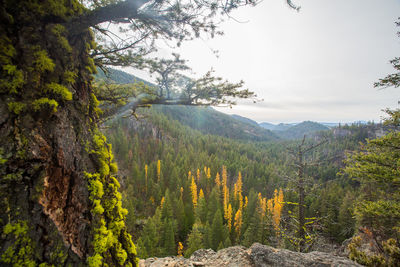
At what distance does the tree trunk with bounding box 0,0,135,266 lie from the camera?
5.38 ft

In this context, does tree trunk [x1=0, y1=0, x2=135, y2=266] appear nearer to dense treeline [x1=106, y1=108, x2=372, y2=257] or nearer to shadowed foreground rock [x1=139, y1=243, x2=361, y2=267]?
shadowed foreground rock [x1=139, y1=243, x2=361, y2=267]

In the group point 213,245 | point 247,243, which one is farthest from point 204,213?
point 247,243

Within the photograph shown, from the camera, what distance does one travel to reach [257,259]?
13.0 ft

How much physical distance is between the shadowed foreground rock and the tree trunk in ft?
8.19

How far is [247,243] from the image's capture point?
20.3 metres

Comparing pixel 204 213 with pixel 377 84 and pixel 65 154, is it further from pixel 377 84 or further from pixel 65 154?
pixel 65 154

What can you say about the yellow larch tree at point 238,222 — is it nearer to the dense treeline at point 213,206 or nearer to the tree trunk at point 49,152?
the dense treeline at point 213,206

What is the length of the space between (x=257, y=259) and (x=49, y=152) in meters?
4.62

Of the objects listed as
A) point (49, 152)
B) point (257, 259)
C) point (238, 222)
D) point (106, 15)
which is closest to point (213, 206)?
point (238, 222)

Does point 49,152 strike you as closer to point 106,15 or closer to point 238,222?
point 106,15

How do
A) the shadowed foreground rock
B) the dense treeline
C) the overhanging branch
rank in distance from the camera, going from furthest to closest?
the dense treeline < the shadowed foreground rock < the overhanging branch

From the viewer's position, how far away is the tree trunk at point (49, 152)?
164cm

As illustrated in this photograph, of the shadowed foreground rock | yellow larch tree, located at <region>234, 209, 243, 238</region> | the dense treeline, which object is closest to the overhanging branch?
the dense treeline

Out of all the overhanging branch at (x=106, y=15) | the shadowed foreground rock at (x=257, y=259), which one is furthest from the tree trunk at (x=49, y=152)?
the shadowed foreground rock at (x=257, y=259)
